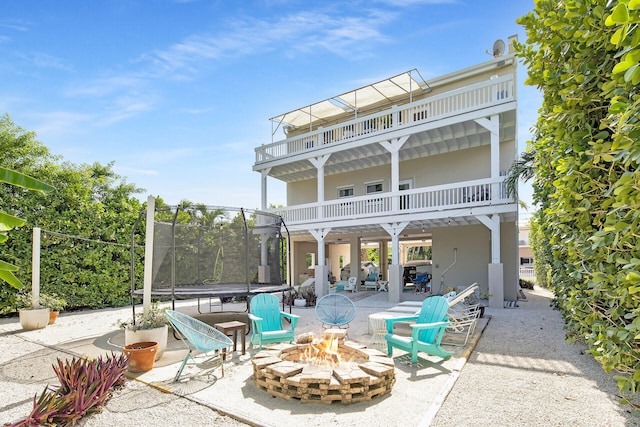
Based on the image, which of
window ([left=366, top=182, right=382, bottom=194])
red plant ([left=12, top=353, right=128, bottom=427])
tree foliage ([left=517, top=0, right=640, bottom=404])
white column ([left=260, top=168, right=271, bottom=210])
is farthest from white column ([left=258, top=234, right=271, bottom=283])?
tree foliage ([left=517, top=0, right=640, bottom=404])

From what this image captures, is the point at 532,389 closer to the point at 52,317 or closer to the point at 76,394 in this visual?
the point at 76,394

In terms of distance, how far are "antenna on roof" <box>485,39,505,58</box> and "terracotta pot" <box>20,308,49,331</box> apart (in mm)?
16729

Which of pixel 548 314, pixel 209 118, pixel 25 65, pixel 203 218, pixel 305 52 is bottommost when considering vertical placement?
pixel 548 314

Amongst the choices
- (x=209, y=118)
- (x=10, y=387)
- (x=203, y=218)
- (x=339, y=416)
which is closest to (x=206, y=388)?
(x=339, y=416)

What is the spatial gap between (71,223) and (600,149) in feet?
42.0

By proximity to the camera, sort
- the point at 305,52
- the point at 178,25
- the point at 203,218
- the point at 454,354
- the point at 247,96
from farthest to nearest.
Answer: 1. the point at 203,218
2. the point at 247,96
3. the point at 305,52
4. the point at 178,25
5. the point at 454,354

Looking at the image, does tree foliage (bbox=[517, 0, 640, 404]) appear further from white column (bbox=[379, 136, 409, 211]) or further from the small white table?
white column (bbox=[379, 136, 409, 211])

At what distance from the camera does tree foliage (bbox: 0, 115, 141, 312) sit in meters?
10.1

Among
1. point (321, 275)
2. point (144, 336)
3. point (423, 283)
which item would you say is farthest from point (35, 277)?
point (423, 283)

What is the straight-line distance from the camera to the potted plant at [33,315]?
330 inches

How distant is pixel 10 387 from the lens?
15.5ft

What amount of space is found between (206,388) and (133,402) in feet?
2.75

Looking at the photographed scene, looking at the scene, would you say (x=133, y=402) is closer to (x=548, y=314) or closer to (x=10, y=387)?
(x=10, y=387)

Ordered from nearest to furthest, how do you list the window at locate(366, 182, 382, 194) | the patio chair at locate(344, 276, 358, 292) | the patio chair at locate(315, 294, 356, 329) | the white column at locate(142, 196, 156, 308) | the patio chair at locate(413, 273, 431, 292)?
the white column at locate(142, 196, 156, 308) → the patio chair at locate(315, 294, 356, 329) → the patio chair at locate(413, 273, 431, 292) → the patio chair at locate(344, 276, 358, 292) → the window at locate(366, 182, 382, 194)
